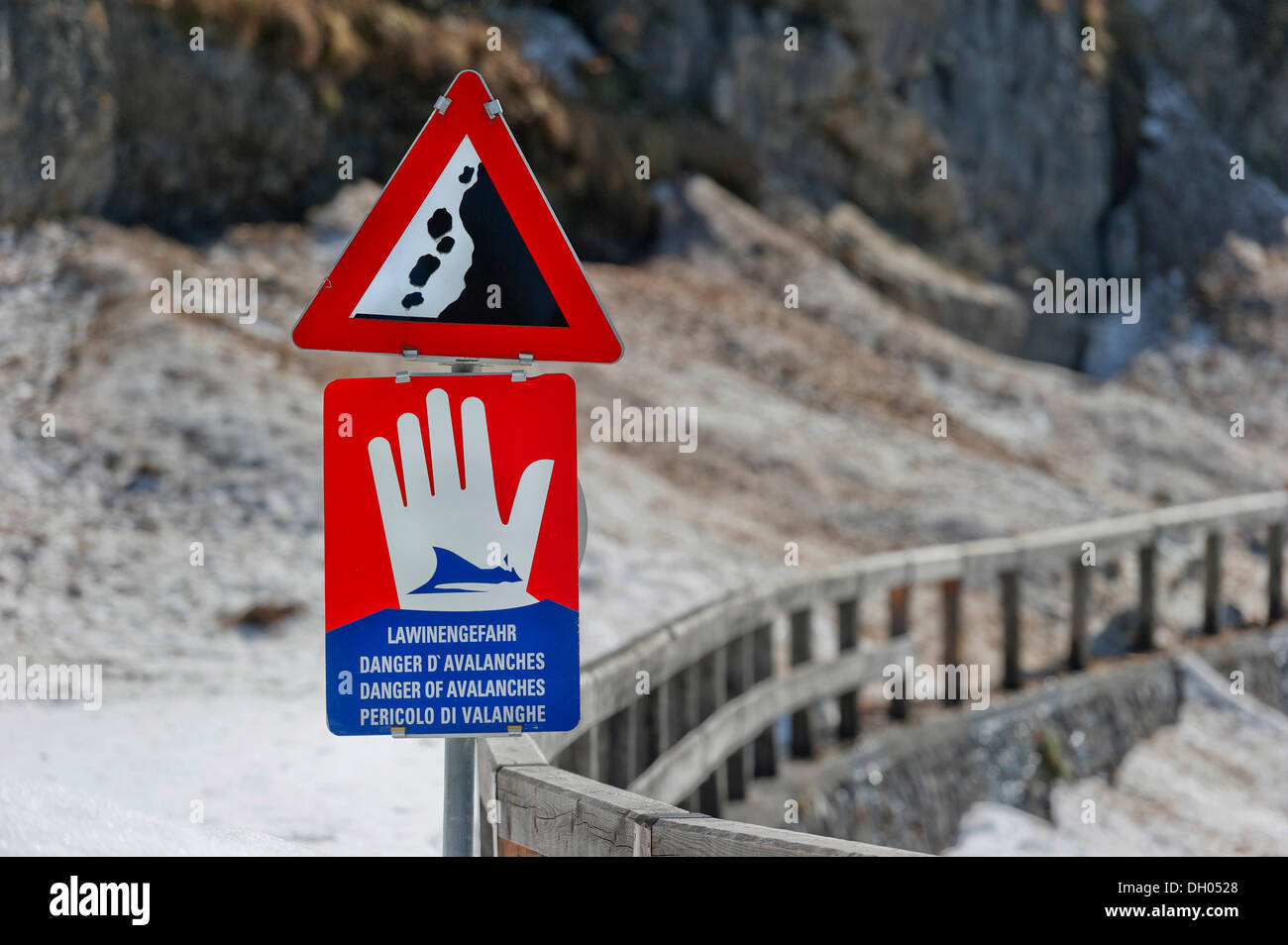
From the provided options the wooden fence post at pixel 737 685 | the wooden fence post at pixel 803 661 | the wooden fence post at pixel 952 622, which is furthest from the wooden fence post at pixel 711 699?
the wooden fence post at pixel 952 622

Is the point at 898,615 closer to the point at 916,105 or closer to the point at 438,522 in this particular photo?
the point at 438,522

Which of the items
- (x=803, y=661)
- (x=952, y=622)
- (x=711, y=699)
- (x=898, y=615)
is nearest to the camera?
(x=711, y=699)

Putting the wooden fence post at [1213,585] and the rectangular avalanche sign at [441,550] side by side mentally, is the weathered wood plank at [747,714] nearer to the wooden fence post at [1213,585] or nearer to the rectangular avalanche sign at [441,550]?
the rectangular avalanche sign at [441,550]

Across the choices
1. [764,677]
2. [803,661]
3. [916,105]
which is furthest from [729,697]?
[916,105]

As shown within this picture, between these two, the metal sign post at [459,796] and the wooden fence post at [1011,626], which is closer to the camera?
the metal sign post at [459,796]

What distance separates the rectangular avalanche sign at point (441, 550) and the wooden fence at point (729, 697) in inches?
13.8

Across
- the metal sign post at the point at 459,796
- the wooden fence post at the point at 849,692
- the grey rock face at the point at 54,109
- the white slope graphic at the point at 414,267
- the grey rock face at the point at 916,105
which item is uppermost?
the grey rock face at the point at 916,105

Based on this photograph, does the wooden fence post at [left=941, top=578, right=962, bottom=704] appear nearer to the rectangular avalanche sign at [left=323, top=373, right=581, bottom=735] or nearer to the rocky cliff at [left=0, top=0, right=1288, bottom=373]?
the rectangular avalanche sign at [left=323, top=373, right=581, bottom=735]

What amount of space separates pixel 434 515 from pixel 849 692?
17.6ft

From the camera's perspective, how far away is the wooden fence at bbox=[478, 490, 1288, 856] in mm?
2436

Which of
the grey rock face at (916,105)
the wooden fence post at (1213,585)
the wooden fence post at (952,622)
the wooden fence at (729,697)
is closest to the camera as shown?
the wooden fence at (729,697)

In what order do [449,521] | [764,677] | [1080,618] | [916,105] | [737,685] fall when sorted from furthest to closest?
[916,105] → [1080,618] → [764,677] → [737,685] → [449,521]

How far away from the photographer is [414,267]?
241 centimetres

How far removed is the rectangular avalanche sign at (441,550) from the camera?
2342 mm
